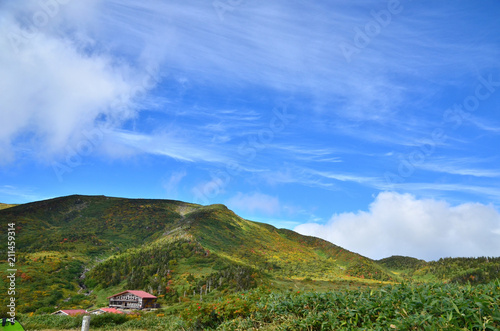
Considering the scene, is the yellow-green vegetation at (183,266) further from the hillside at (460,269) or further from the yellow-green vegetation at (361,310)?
the hillside at (460,269)

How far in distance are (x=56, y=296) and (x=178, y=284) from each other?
27.4 meters

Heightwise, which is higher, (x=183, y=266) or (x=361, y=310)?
(x=361, y=310)

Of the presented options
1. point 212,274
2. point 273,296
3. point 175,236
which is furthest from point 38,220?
point 273,296

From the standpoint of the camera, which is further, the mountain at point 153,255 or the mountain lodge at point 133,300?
the mountain at point 153,255

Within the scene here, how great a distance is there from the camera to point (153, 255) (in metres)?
94.4

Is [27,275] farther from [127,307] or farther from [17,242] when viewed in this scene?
[17,242]

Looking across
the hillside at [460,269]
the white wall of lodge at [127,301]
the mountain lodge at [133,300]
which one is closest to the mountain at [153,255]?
A: the mountain lodge at [133,300]

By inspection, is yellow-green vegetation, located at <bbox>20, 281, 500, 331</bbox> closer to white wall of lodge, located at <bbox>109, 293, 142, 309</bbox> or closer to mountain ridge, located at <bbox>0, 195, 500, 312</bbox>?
mountain ridge, located at <bbox>0, 195, 500, 312</bbox>

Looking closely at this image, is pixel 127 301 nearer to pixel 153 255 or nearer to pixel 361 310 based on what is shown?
pixel 153 255

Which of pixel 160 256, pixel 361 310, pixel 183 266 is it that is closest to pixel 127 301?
pixel 183 266

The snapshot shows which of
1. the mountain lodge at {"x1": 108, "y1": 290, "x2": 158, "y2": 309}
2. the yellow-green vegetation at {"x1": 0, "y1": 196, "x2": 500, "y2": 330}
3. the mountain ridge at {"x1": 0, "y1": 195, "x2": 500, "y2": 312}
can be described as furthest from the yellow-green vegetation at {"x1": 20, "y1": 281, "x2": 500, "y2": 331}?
the mountain lodge at {"x1": 108, "y1": 290, "x2": 158, "y2": 309}

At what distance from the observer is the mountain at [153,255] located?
2749 inches

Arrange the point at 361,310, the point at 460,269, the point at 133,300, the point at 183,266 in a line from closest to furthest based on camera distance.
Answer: the point at 361,310, the point at 133,300, the point at 183,266, the point at 460,269

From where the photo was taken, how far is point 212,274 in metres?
71.2
